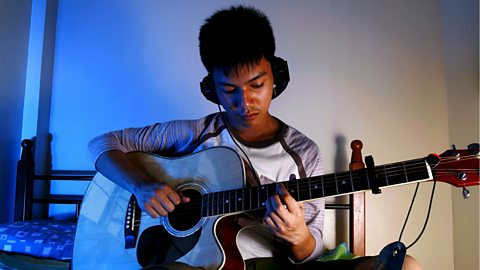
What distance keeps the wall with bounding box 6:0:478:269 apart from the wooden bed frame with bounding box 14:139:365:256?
8 centimetres

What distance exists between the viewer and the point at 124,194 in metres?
1.05

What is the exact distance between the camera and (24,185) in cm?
173

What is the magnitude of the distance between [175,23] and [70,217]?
1.17 metres

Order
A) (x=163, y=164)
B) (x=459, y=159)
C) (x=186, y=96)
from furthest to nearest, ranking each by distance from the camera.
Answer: (x=186, y=96) → (x=163, y=164) → (x=459, y=159)

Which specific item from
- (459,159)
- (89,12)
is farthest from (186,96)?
(459,159)

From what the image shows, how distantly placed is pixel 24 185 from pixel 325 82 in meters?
1.57

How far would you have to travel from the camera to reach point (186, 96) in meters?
1.77

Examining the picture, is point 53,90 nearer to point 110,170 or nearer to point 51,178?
point 51,178

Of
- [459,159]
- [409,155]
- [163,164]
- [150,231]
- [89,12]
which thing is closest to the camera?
[459,159]

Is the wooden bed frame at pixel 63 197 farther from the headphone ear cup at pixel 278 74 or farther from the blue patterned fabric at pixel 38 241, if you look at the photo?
the headphone ear cup at pixel 278 74

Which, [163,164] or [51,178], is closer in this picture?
[163,164]

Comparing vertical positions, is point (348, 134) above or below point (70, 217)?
above

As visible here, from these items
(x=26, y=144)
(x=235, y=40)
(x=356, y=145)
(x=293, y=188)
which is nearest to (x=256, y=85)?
(x=235, y=40)

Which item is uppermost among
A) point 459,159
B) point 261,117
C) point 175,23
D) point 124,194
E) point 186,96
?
point 175,23
